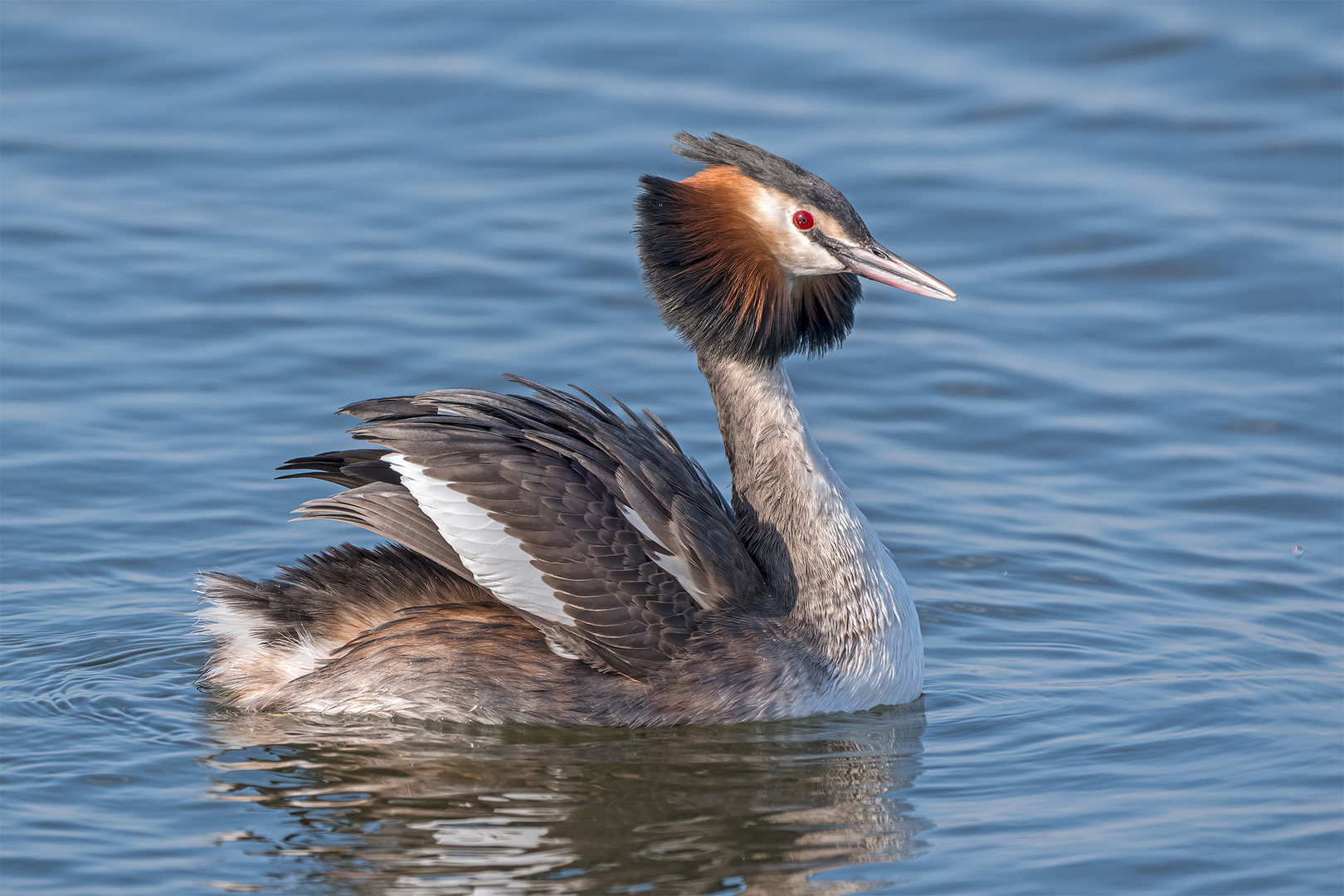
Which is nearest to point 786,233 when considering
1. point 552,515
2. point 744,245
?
point 744,245

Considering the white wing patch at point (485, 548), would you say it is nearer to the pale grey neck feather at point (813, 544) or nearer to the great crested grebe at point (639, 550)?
the great crested grebe at point (639, 550)

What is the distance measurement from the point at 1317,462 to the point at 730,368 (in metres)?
4.30

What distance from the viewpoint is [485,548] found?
24.3ft

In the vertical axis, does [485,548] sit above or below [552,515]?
below

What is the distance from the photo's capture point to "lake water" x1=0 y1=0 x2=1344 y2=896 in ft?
23.2

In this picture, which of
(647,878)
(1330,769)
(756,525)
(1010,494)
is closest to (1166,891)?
(1330,769)

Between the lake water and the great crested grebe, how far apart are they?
0.71ft

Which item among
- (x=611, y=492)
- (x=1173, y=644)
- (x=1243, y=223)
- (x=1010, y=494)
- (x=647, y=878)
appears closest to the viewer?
(x=647, y=878)

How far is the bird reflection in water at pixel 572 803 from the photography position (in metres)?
6.63

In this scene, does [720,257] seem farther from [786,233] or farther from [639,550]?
[639,550]

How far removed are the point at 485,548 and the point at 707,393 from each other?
426cm

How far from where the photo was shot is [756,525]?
8289 millimetres

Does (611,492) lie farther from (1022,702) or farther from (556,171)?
(556,171)

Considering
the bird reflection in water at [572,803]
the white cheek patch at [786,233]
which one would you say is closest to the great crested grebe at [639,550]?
the white cheek patch at [786,233]
